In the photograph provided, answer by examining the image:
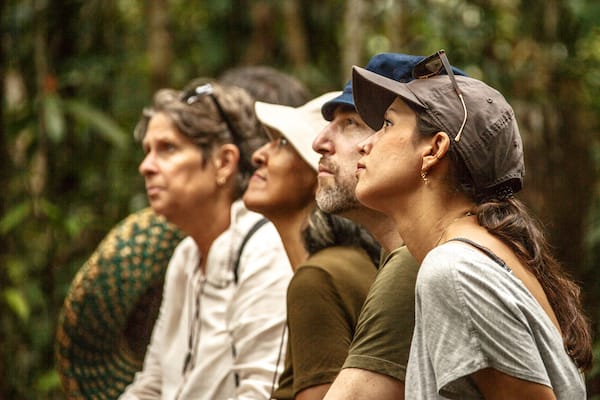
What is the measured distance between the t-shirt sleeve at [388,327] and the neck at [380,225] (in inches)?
14.4

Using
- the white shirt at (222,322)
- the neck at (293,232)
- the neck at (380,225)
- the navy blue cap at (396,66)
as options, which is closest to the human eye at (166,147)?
the white shirt at (222,322)

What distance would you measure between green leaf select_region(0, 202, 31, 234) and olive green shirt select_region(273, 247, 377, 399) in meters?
2.48

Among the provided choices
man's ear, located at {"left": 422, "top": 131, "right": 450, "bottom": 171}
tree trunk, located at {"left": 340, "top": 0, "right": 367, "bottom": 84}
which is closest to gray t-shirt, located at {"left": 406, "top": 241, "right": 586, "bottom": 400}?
man's ear, located at {"left": 422, "top": 131, "right": 450, "bottom": 171}

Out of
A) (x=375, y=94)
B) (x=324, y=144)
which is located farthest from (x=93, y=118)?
(x=375, y=94)

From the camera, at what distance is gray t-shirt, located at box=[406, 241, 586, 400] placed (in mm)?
1877

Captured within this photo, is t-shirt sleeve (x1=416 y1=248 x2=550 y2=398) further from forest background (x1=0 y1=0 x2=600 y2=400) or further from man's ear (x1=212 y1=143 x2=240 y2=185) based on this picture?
forest background (x1=0 y1=0 x2=600 y2=400)

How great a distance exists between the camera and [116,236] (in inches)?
176

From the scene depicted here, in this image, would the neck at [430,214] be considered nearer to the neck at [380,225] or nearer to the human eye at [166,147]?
the neck at [380,225]

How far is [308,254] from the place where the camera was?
3090 mm

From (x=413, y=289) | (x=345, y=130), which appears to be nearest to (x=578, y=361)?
(x=413, y=289)

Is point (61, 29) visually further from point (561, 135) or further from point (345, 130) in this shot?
point (345, 130)

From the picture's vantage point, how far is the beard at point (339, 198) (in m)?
2.69

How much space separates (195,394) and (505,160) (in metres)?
1.75

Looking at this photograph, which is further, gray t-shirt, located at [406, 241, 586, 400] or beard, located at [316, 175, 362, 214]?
beard, located at [316, 175, 362, 214]
